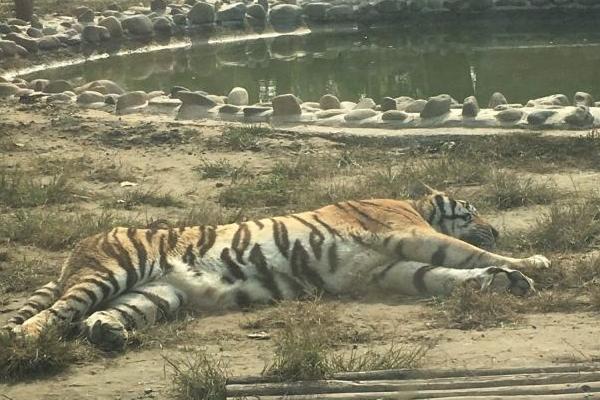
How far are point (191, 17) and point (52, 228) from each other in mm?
11531

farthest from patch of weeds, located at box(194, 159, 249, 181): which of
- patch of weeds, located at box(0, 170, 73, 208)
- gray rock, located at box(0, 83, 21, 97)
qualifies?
gray rock, located at box(0, 83, 21, 97)

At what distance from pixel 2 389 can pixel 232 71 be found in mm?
11133

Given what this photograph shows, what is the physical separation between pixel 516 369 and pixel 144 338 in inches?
74.4

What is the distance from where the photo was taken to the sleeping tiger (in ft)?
17.5

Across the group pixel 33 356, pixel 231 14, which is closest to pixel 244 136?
pixel 33 356

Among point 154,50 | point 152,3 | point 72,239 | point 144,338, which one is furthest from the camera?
point 152,3

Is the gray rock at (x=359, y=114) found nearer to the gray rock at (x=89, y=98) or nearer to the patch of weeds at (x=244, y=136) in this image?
the patch of weeds at (x=244, y=136)

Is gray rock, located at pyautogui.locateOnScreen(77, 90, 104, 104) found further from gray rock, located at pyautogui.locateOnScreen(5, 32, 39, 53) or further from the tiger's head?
the tiger's head

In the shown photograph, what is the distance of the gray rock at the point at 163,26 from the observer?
56.4 ft

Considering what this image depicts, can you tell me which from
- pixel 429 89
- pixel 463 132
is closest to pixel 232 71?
pixel 429 89

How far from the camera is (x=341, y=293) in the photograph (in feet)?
19.0

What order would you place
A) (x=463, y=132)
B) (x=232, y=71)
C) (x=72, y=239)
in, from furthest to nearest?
(x=232, y=71) → (x=463, y=132) → (x=72, y=239)

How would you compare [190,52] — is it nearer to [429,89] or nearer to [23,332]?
[429,89]

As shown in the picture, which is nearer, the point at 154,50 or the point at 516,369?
the point at 516,369
